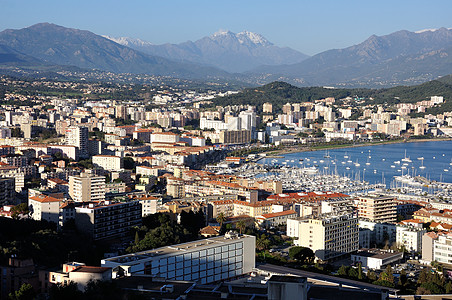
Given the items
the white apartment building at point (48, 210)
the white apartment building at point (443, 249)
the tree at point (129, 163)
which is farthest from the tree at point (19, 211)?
the tree at point (129, 163)

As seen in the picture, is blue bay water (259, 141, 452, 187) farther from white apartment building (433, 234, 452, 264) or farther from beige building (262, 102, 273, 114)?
beige building (262, 102, 273, 114)

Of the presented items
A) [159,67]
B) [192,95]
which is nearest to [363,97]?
[192,95]

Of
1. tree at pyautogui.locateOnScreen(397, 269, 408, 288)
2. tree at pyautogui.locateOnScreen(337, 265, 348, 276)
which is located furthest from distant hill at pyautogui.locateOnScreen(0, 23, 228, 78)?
tree at pyautogui.locateOnScreen(397, 269, 408, 288)

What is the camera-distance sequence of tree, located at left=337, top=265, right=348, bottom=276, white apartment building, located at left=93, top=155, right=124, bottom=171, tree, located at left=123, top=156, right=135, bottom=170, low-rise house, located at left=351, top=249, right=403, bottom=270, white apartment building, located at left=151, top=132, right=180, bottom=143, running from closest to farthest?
tree, located at left=337, top=265, right=348, bottom=276
low-rise house, located at left=351, top=249, right=403, bottom=270
white apartment building, located at left=93, top=155, right=124, bottom=171
tree, located at left=123, top=156, right=135, bottom=170
white apartment building, located at left=151, top=132, right=180, bottom=143

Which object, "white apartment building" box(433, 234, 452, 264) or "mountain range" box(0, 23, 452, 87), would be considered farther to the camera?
"mountain range" box(0, 23, 452, 87)

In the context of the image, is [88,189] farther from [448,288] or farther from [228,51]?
[228,51]

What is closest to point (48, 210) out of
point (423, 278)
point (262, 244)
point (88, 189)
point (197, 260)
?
point (88, 189)

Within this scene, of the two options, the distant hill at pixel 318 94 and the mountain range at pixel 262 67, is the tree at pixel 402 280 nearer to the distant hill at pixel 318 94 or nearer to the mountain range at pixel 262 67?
the distant hill at pixel 318 94
